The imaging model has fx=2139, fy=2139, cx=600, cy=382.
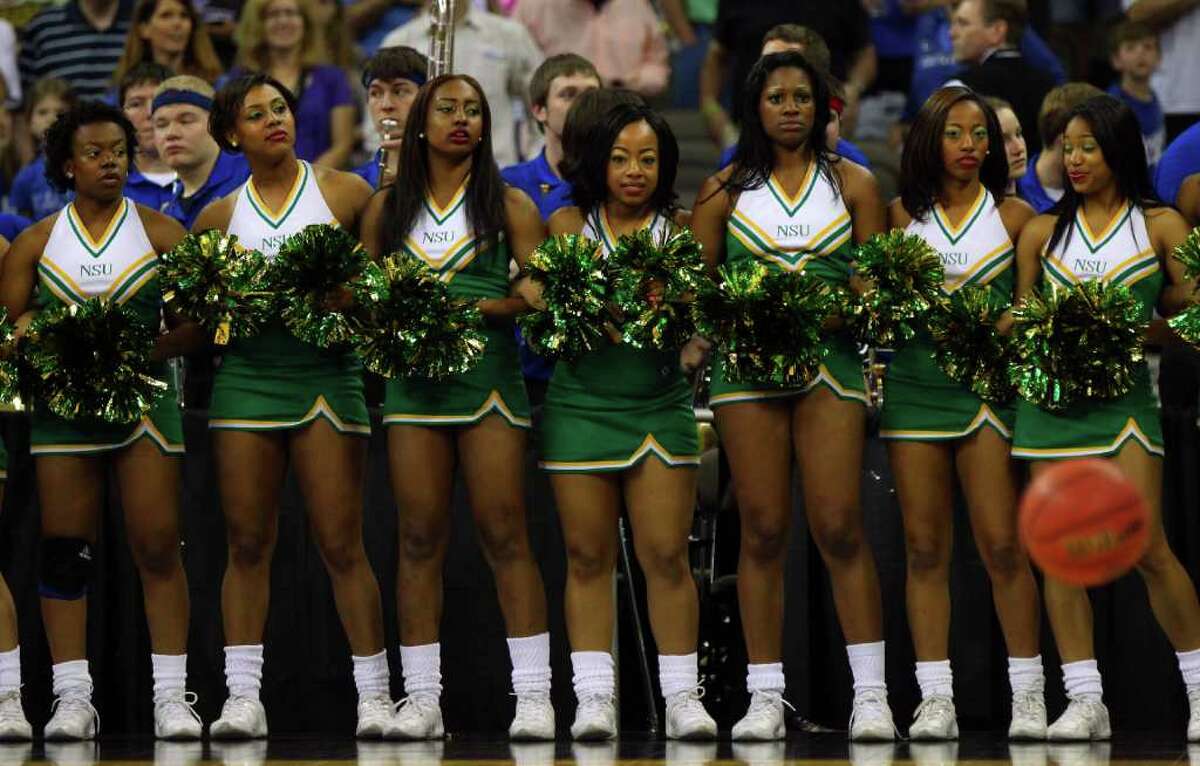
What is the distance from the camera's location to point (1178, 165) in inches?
295

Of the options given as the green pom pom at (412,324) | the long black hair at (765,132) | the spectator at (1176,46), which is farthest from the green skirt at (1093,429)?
the spectator at (1176,46)

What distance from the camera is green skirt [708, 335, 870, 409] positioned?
6582mm

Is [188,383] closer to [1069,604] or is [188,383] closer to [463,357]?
[463,357]

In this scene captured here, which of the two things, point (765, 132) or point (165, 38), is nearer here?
point (765, 132)

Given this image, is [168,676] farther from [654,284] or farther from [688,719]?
[654,284]

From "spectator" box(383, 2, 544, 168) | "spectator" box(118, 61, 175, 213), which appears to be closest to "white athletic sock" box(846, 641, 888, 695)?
"spectator" box(118, 61, 175, 213)

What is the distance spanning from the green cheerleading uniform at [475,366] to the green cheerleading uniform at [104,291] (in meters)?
0.76

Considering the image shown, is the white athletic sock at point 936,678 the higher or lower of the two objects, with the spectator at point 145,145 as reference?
lower

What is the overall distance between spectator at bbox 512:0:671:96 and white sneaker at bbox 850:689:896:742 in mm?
4471

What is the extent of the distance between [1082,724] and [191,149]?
151 inches

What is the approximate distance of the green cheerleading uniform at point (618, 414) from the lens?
6.61 meters

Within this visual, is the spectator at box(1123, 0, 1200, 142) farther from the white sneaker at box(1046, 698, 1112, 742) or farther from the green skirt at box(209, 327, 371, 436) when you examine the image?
the green skirt at box(209, 327, 371, 436)

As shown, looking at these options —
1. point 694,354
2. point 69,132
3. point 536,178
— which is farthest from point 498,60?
point 69,132

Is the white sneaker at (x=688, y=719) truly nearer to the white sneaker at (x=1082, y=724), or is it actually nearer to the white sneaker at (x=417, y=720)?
the white sneaker at (x=417, y=720)
